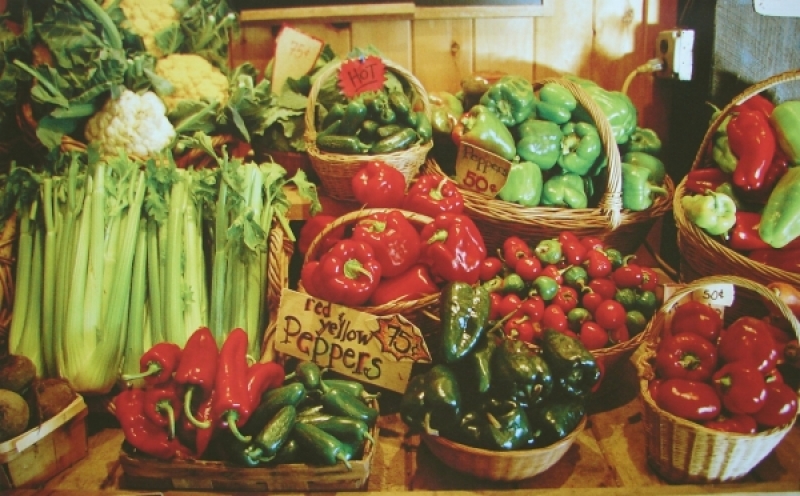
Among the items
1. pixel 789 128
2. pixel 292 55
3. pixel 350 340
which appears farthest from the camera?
pixel 292 55

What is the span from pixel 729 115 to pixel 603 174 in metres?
0.43

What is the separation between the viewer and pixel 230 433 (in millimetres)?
1477

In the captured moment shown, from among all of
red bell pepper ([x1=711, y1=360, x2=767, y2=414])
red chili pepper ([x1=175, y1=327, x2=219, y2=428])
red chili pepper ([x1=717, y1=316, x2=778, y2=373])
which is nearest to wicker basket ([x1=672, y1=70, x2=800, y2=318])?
red chili pepper ([x1=717, y1=316, x2=778, y2=373])

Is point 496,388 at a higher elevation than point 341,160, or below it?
below

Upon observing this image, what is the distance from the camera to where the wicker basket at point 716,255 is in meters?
1.74

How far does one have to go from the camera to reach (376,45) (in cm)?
265

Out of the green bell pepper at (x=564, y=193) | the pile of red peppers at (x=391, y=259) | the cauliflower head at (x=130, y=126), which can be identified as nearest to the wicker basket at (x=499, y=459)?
the pile of red peppers at (x=391, y=259)

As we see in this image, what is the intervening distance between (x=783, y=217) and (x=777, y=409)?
1.97ft

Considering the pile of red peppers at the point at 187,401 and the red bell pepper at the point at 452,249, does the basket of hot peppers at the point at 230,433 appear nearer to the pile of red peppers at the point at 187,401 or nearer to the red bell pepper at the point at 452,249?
the pile of red peppers at the point at 187,401

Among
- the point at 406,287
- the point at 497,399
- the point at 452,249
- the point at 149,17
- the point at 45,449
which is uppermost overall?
the point at 149,17

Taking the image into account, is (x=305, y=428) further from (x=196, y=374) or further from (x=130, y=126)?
(x=130, y=126)

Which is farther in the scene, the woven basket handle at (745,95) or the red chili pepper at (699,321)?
the woven basket handle at (745,95)

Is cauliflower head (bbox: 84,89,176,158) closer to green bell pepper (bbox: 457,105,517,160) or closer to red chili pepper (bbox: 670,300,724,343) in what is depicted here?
green bell pepper (bbox: 457,105,517,160)

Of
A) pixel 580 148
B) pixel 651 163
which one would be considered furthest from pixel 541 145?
pixel 651 163
